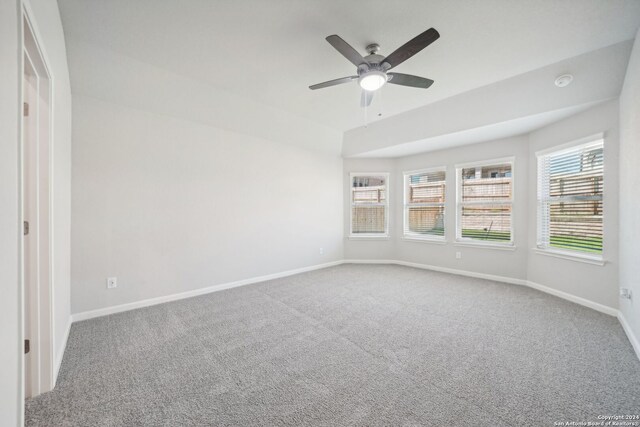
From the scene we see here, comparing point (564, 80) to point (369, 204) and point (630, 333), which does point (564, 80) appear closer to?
point (630, 333)

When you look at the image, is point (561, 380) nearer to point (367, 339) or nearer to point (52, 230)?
point (367, 339)

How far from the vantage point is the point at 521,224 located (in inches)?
170

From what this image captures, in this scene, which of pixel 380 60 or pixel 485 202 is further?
pixel 485 202

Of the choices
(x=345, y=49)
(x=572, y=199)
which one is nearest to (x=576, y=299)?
(x=572, y=199)

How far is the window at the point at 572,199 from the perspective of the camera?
3342 millimetres

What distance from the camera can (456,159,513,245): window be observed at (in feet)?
14.9

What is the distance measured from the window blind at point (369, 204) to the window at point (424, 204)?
1.60 feet

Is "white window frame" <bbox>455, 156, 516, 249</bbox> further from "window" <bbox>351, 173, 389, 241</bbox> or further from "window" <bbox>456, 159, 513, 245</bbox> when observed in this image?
"window" <bbox>351, 173, 389, 241</bbox>

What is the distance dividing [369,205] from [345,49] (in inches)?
161

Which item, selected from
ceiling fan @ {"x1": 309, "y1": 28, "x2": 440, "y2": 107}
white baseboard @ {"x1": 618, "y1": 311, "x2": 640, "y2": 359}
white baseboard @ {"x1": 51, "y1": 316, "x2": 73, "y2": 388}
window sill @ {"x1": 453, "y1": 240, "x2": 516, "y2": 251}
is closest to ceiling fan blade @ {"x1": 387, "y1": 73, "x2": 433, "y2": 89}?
ceiling fan @ {"x1": 309, "y1": 28, "x2": 440, "y2": 107}

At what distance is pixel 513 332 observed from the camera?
2.65 metres

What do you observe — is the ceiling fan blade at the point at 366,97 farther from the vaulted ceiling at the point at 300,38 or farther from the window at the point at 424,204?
the window at the point at 424,204

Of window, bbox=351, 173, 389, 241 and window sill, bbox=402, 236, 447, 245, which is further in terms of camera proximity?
window, bbox=351, 173, 389, 241

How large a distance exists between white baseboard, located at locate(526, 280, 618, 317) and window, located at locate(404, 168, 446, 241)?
162cm
